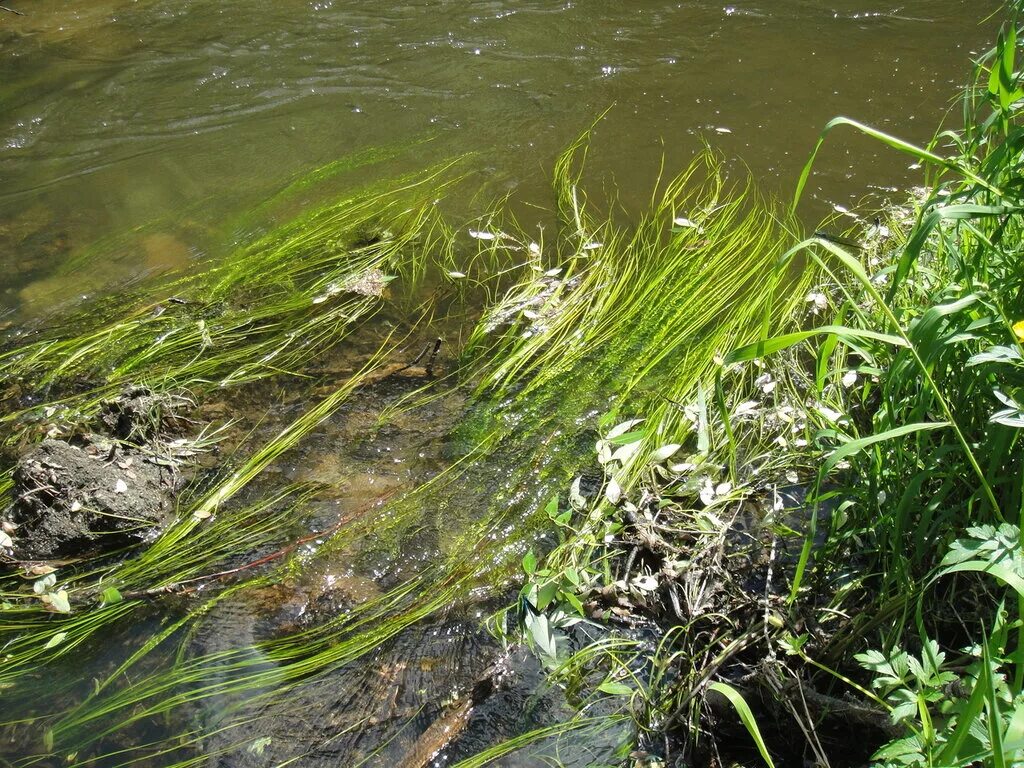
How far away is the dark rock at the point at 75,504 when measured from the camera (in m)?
2.54

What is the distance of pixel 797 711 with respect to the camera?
1.82 metres

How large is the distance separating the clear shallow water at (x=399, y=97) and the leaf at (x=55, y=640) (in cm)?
179

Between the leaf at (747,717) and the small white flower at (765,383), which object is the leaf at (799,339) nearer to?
the leaf at (747,717)

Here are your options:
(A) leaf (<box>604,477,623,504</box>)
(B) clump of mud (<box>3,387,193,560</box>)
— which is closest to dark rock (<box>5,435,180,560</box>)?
(B) clump of mud (<box>3,387,193,560</box>)

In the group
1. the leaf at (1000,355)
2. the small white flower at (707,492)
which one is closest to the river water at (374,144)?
the small white flower at (707,492)

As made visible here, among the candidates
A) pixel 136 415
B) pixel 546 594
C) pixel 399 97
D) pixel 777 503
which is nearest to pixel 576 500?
pixel 546 594

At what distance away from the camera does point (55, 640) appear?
2266mm

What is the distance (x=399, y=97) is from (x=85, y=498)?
3.24 meters

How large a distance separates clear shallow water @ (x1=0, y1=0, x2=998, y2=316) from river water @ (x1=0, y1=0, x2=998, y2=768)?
0.02m

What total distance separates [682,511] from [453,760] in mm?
927

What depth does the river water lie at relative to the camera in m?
2.19

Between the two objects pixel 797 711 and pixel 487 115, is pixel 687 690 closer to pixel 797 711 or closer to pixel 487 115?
pixel 797 711

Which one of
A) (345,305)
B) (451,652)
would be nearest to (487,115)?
(345,305)

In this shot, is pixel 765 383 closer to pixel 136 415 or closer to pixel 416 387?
pixel 416 387
